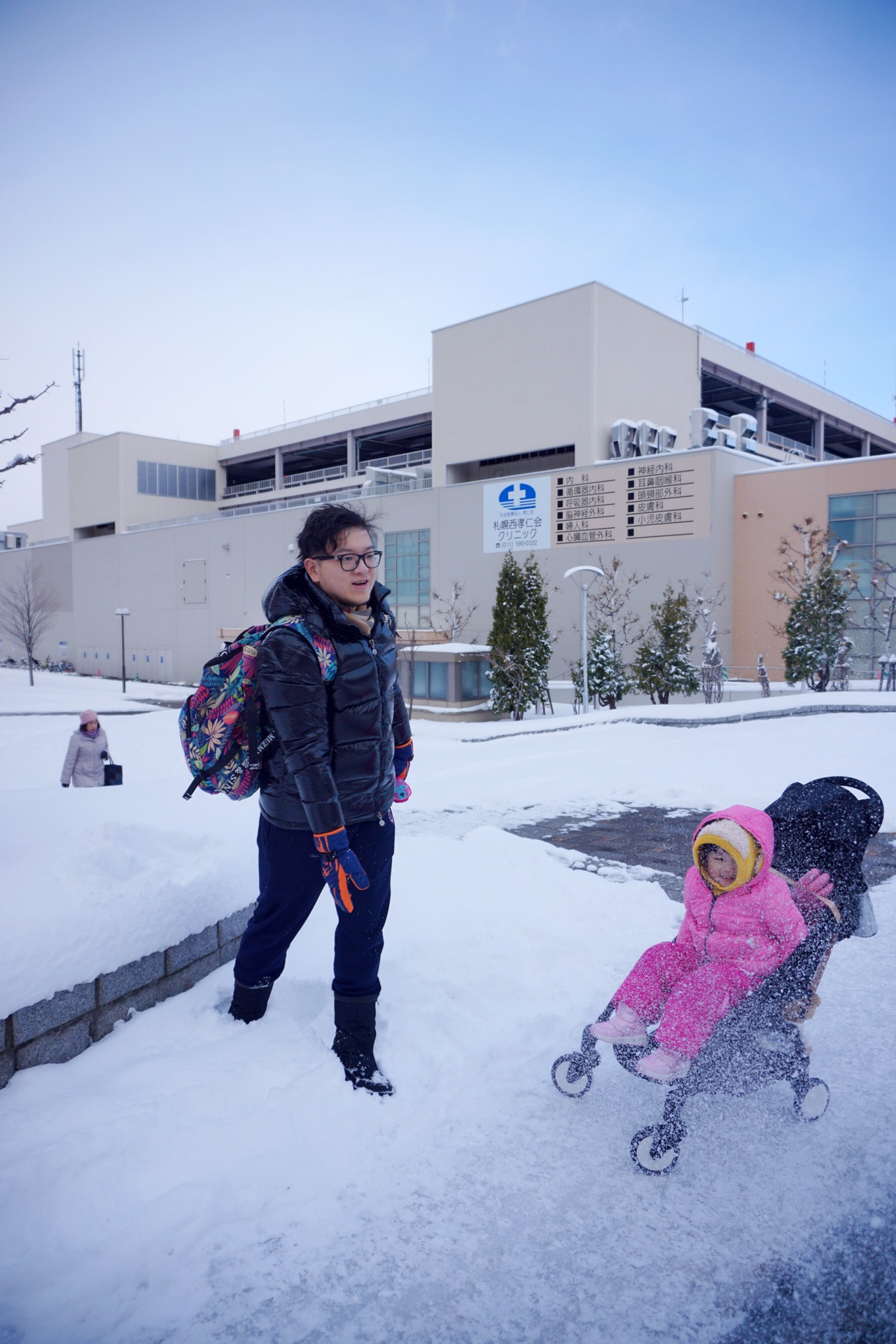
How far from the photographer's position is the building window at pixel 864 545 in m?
24.0

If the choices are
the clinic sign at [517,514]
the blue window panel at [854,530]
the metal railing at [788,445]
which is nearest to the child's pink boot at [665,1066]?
the blue window panel at [854,530]

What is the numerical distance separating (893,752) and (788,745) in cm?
114

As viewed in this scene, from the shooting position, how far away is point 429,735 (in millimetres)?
14602

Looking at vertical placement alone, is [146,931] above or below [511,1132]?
above

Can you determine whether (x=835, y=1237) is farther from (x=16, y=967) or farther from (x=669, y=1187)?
(x=16, y=967)

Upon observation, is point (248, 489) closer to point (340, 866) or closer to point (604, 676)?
point (604, 676)

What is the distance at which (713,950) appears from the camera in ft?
8.13

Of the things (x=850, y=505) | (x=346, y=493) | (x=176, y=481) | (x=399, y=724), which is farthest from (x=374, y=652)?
(x=176, y=481)

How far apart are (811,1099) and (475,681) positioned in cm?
2140

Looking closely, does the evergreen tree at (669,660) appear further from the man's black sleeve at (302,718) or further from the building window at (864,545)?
the man's black sleeve at (302,718)

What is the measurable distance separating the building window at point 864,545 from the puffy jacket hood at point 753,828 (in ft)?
78.2

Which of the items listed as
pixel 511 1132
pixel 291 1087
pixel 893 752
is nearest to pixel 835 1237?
pixel 511 1132

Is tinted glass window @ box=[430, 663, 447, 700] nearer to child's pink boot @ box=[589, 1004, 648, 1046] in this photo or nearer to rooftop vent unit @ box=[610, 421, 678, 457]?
rooftop vent unit @ box=[610, 421, 678, 457]

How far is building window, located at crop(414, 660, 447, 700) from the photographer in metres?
23.6
